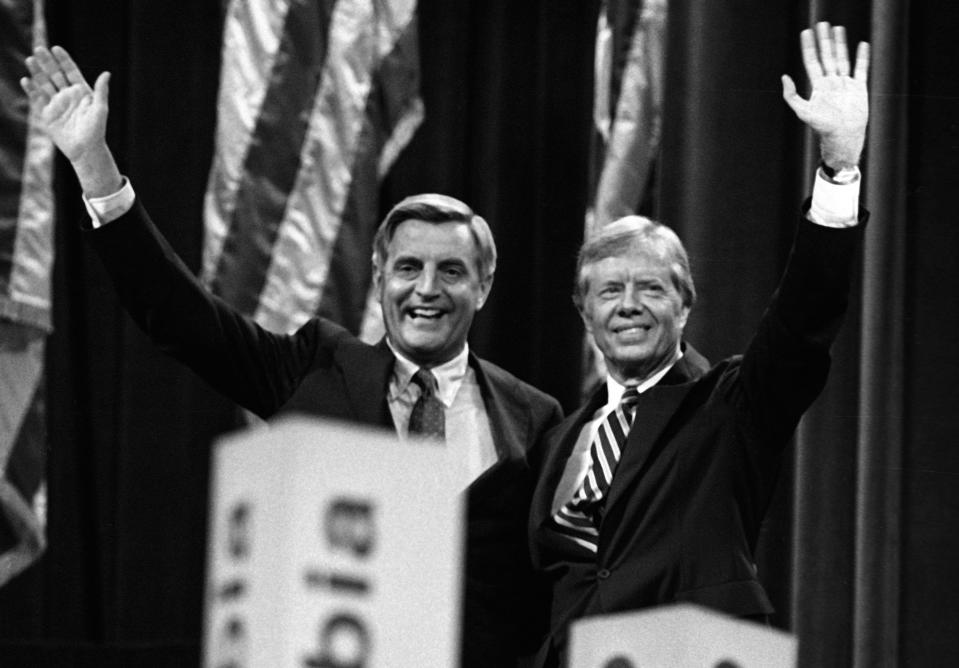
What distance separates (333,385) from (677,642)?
1.49 meters

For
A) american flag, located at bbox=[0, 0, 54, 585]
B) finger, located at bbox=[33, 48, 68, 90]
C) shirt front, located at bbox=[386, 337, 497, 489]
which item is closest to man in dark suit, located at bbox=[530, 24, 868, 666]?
shirt front, located at bbox=[386, 337, 497, 489]

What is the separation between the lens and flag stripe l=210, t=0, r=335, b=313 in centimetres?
398

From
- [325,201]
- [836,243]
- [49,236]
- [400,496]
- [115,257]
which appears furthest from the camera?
[325,201]

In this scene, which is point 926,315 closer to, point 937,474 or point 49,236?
point 937,474

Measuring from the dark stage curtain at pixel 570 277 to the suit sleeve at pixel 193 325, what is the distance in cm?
119

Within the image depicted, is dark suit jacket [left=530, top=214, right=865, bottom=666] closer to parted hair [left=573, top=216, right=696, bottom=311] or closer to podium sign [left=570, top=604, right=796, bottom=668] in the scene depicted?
parted hair [left=573, top=216, right=696, bottom=311]

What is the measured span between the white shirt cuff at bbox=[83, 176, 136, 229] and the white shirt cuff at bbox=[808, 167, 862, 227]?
0.99 metres

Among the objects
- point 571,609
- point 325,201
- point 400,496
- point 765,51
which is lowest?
point 571,609

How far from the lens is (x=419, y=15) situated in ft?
13.9

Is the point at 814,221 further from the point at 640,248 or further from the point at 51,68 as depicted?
the point at 51,68

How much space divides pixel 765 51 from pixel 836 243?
6.10ft

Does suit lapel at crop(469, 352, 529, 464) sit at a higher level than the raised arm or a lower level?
lower

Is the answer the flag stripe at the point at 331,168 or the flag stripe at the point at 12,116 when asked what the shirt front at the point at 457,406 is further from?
the flag stripe at the point at 12,116

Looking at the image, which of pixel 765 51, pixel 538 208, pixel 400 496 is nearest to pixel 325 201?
pixel 538 208
